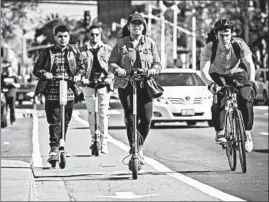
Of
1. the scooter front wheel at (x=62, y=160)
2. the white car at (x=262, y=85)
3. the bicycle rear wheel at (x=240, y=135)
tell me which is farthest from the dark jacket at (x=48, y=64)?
→ the white car at (x=262, y=85)

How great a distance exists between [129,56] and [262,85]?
3160 centimetres

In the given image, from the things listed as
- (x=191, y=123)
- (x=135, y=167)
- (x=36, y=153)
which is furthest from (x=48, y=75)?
(x=191, y=123)

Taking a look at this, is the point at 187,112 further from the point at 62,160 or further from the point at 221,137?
the point at 62,160

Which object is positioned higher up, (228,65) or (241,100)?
(228,65)

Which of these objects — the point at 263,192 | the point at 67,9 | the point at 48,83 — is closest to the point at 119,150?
the point at 48,83

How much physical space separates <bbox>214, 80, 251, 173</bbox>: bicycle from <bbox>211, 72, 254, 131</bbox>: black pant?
0.10 metres

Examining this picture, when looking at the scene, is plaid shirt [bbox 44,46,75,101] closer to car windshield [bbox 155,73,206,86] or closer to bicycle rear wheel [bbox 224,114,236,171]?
bicycle rear wheel [bbox 224,114,236,171]

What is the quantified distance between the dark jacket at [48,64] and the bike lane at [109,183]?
111 centimetres

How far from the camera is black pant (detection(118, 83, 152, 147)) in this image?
11148 mm

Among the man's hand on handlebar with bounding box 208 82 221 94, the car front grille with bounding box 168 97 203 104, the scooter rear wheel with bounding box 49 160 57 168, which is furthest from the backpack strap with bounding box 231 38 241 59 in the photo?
the car front grille with bounding box 168 97 203 104

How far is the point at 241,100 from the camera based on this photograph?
452 inches

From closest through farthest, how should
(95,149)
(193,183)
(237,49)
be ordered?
(193,183)
(237,49)
(95,149)

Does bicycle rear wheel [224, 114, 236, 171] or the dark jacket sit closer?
bicycle rear wheel [224, 114, 236, 171]

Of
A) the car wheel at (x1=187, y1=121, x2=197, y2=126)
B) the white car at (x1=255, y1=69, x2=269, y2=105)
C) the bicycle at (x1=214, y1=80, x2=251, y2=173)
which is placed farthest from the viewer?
the white car at (x1=255, y1=69, x2=269, y2=105)
